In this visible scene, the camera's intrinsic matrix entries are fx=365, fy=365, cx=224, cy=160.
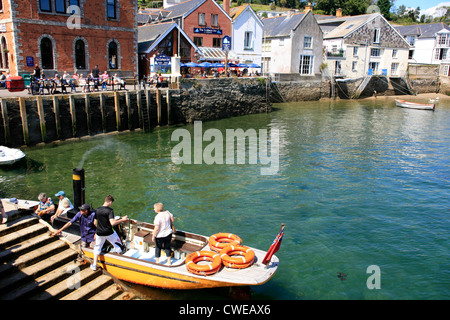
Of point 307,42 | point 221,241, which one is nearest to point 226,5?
point 307,42

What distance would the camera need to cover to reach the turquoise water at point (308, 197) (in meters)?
10.8

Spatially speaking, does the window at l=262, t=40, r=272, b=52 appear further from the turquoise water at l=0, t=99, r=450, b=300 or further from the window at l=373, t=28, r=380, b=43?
the turquoise water at l=0, t=99, r=450, b=300

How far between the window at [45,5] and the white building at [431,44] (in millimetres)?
60175

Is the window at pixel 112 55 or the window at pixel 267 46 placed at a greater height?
the window at pixel 267 46

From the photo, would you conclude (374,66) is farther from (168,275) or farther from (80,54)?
(168,275)

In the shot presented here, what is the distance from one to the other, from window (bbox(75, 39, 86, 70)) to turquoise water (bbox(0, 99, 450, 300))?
10566mm

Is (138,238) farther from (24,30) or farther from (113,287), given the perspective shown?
(24,30)

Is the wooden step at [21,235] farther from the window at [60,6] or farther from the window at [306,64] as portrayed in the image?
the window at [306,64]

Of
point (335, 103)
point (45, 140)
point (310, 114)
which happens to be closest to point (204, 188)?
point (45, 140)

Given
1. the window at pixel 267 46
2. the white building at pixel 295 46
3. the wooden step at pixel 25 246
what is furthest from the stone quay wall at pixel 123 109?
the window at pixel 267 46

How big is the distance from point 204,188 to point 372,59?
53.2 meters

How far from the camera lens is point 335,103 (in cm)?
5184

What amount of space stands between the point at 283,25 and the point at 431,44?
34.2 m

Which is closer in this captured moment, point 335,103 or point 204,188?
point 204,188
